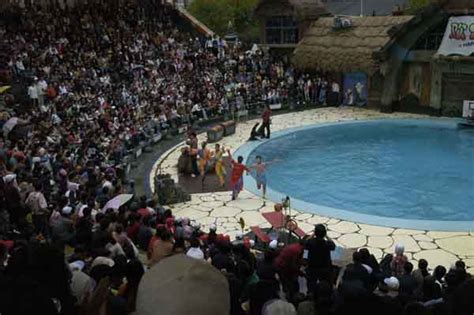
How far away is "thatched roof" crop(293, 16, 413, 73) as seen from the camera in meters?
27.8

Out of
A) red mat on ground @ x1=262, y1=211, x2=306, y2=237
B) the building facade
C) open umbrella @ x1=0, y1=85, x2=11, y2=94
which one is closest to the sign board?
the building facade

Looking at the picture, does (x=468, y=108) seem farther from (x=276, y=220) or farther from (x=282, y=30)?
(x=276, y=220)

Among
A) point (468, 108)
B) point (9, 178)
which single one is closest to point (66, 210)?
point (9, 178)

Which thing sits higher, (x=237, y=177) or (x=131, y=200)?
(x=131, y=200)

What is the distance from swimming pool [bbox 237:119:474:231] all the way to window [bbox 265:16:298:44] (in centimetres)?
807

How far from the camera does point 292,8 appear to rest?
3131 centimetres

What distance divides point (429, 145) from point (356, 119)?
4770 millimetres

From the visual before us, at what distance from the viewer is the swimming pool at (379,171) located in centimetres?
1577

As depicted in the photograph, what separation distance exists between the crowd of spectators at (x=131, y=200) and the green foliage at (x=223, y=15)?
15.5 meters

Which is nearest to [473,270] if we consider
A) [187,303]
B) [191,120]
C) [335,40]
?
[187,303]

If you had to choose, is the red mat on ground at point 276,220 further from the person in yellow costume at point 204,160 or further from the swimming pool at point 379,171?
the person in yellow costume at point 204,160

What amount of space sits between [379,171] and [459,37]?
9.22 metres

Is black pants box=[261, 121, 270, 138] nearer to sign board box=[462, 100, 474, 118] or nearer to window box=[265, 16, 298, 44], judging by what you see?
sign board box=[462, 100, 474, 118]

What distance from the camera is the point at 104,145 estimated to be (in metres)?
18.6
